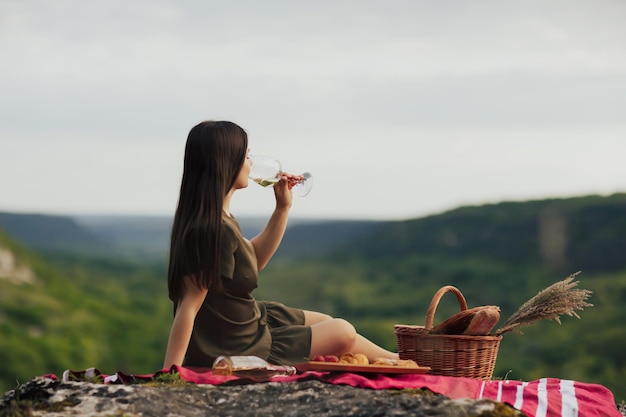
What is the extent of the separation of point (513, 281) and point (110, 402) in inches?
2446

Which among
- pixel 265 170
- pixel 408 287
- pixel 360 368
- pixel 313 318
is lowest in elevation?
pixel 408 287

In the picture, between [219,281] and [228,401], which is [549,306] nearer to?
[219,281]

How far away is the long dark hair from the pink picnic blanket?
55 cm

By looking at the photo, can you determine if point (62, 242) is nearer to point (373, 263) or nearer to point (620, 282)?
point (373, 263)

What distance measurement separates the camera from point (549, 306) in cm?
599

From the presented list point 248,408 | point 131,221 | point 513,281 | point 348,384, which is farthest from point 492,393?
point 131,221

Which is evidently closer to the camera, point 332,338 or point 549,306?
point 332,338

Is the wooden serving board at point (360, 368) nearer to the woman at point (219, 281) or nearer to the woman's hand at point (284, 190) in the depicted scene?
the woman at point (219, 281)

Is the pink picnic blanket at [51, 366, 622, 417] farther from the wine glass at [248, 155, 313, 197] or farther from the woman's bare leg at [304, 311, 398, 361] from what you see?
the wine glass at [248, 155, 313, 197]

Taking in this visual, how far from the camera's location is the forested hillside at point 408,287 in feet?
200

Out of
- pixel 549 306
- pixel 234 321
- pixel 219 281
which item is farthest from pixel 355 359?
pixel 549 306

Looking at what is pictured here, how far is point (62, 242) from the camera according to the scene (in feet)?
306

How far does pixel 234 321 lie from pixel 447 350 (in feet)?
4.16

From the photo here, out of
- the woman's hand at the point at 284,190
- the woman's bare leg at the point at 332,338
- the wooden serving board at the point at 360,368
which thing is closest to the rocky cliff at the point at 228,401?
the wooden serving board at the point at 360,368
